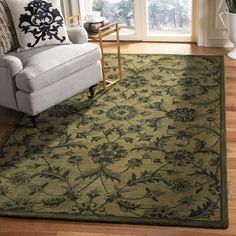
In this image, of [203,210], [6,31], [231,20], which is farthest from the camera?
[231,20]

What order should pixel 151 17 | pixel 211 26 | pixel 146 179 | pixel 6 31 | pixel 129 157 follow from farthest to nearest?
1. pixel 151 17
2. pixel 211 26
3. pixel 6 31
4. pixel 129 157
5. pixel 146 179

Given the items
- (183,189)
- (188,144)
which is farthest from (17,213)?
(188,144)

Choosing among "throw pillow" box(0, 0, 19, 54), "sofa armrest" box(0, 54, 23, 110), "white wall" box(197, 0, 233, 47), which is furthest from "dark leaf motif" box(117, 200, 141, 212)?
"white wall" box(197, 0, 233, 47)

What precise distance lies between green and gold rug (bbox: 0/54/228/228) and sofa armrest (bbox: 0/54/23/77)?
435mm

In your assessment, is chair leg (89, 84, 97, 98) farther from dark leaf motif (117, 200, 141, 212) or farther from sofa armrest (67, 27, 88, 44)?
dark leaf motif (117, 200, 141, 212)

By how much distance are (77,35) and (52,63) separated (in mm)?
549

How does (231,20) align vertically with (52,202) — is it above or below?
above

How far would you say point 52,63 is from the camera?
3.26 m

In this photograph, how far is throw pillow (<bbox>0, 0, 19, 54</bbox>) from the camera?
3471 mm

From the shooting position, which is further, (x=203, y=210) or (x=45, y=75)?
(x=45, y=75)

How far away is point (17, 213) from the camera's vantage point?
2.46 metres

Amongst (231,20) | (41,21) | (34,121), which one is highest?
(41,21)

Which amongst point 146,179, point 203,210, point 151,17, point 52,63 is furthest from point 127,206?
point 151,17

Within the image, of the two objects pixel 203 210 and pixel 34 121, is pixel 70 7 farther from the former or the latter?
pixel 203 210
